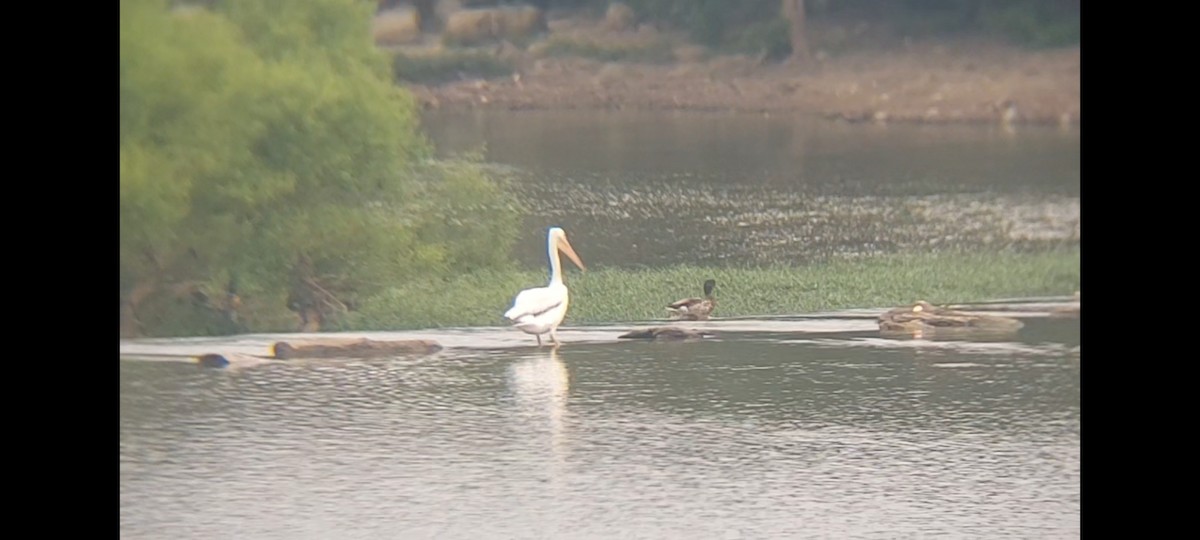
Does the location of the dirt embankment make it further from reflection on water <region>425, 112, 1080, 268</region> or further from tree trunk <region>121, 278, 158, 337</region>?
tree trunk <region>121, 278, 158, 337</region>

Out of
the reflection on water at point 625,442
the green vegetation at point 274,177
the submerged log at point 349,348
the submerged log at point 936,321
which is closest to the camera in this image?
the reflection on water at point 625,442

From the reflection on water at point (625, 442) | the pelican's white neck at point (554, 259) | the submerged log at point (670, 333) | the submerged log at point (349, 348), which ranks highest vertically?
the pelican's white neck at point (554, 259)

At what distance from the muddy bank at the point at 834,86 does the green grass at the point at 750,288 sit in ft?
1.72

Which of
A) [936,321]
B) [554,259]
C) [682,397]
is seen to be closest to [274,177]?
[554,259]

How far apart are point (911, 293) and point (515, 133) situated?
5.01 ft

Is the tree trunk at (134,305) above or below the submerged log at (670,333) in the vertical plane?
above

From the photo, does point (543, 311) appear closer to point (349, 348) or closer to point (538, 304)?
point (538, 304)

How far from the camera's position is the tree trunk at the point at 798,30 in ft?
23.7

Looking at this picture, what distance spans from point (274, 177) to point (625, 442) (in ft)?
5.05

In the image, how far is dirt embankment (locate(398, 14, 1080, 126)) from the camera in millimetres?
7258

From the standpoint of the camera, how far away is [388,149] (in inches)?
284

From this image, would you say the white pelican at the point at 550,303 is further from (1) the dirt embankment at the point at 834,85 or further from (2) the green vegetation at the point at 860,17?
(2) the green vegetation at the point at 860,17

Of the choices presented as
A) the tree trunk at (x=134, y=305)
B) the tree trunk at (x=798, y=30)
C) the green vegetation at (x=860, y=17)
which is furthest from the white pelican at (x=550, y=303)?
the tree trunk at (x=134, y=305)
